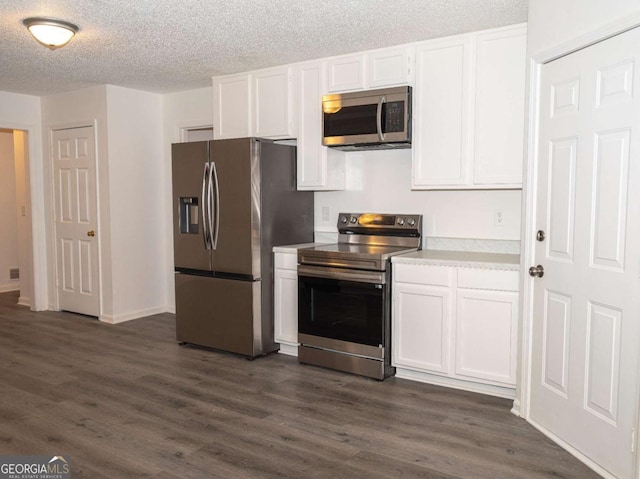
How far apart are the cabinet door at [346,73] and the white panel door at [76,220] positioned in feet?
9.09

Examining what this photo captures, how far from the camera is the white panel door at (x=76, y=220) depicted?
5594mm

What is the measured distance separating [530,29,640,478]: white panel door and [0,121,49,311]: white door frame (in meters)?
5.37

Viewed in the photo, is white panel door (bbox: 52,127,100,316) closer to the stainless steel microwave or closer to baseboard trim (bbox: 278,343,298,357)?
baseboard trim (bbox: 278,343,298,357)

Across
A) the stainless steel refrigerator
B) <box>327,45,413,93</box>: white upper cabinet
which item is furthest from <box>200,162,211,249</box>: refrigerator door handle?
<box>327,45,413,93</box>: white upper cabinet

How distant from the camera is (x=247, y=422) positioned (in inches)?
121

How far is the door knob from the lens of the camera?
2.97 m

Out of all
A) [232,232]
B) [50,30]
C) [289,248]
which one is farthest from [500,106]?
[50,30]

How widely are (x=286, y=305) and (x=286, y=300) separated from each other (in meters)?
0.04

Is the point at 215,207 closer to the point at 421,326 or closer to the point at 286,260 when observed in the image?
the point at 286,260

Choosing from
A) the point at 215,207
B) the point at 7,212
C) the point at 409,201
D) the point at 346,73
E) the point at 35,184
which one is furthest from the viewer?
the point at 7,212

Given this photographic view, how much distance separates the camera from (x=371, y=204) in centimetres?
445

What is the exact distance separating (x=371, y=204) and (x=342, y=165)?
16.0 inches

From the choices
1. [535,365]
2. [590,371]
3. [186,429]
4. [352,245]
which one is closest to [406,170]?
[352,245]

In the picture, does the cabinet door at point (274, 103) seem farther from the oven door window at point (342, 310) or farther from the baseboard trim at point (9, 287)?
the baseboard trim at point (9, 287)
